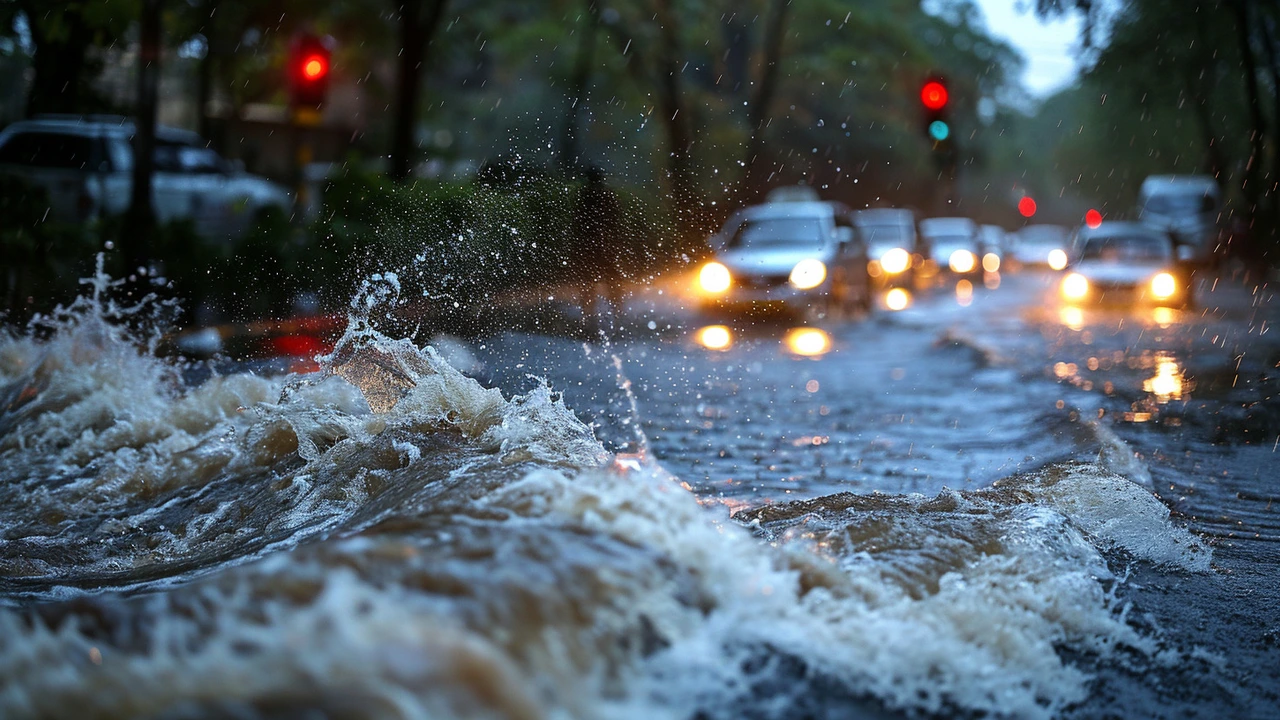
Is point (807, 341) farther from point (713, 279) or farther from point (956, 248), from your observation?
point (956, 248)

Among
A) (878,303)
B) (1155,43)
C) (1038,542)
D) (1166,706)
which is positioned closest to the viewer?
(1166,706)

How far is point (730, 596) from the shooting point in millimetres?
4004

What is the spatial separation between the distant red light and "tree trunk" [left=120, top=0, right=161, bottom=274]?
1.70 metres

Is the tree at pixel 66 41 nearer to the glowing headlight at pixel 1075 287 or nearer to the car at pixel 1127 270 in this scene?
the glowing headlight at pixel 1075 287

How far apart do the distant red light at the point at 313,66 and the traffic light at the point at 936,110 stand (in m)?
9.05

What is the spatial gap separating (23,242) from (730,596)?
1114 centimetres

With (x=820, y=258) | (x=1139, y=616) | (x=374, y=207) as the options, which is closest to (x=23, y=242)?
(x=374, y=207)

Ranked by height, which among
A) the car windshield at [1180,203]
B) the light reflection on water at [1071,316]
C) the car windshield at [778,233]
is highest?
the car windshield at [1180,203]

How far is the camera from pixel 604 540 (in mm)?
4109

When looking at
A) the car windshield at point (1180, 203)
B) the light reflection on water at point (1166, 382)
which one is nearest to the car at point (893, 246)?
the car windshield at point (1180, 203)

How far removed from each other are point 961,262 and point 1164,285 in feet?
42.2

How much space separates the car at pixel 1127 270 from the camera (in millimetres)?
19797

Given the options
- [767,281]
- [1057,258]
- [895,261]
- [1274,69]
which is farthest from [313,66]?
[1057,258]

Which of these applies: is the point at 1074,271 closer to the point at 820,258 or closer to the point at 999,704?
A: the point at 820,258
